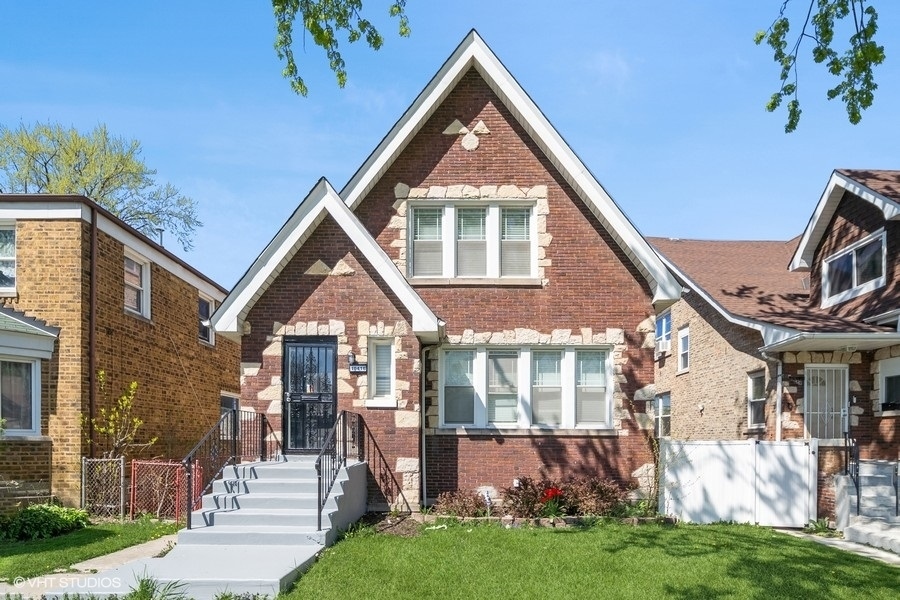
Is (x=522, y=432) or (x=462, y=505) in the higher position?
(x=522, y=432)

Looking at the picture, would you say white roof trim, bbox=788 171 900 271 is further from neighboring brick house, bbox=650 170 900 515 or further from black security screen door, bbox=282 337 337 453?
black security screen door, bbox=282 337 337 453

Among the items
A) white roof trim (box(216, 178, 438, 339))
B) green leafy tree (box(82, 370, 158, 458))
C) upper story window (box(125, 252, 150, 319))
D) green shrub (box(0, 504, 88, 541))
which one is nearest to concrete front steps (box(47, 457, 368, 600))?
white roof trim (box(216, 178, 438, 339))

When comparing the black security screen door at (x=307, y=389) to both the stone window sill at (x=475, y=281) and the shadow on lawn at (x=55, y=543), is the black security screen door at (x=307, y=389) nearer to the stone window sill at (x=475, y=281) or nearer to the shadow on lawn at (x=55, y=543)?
the stone window sill at (x=475, y=281)

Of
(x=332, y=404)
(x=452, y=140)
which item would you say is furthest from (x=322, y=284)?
(x=452, y=140)

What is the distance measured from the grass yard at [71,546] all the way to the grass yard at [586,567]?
3536mm

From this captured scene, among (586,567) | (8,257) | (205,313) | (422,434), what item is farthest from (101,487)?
(586,567)

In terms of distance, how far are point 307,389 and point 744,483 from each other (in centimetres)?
795

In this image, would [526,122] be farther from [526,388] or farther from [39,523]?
[39,523]

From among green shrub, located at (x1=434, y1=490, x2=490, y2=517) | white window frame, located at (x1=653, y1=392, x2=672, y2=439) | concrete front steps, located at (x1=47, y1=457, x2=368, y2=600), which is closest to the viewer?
concrete front steps, located at (x1=47, y1=457, x2=368, y2=600)

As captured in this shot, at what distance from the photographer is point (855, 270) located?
15.5 metres

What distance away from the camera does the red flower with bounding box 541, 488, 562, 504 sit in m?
11.8

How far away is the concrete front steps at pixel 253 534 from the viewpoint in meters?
7.62

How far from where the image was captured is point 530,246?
45.0 ft

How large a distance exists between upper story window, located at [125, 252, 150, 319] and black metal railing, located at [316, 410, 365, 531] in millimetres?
6830
